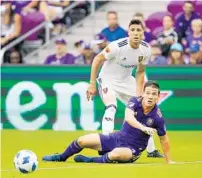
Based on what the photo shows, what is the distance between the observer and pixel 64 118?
19562mm

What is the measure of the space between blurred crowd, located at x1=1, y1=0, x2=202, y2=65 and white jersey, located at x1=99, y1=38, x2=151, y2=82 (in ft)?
15.3

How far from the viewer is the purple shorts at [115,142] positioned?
12.9m

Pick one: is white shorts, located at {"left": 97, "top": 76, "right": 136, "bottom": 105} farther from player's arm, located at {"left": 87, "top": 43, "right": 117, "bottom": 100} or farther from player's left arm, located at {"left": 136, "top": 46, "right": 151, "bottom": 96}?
player's arm, located at {"left": 87, "top": 43, "right": 117, "bottom": 100}

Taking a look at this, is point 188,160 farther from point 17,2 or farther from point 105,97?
point 17,2

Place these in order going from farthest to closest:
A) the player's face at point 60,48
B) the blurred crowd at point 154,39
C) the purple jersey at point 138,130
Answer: the player's face at point 60,48 < the blurred crowd at point 154,39 < the purple jersey at point 138,130

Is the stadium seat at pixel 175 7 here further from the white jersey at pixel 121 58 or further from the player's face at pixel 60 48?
the white jersey at pixel 121 58

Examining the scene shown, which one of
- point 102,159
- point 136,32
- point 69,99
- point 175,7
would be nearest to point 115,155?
point 102,159

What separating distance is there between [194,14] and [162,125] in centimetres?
841

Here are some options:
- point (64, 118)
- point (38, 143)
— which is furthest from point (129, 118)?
point (64, 118)

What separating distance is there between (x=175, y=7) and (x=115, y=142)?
366 inches

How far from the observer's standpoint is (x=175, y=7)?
2172 centimetres

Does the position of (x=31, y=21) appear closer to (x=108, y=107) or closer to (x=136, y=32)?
(x=108, y=107)

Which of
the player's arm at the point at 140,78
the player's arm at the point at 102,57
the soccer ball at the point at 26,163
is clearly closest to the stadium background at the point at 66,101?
the player's arm at the point at 140,78

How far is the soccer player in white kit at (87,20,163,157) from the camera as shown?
1430cm
